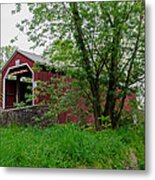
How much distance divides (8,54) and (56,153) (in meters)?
0.68

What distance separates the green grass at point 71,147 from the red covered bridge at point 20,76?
18 cm

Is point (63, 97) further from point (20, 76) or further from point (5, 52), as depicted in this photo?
point (5, 52)

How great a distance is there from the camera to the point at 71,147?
248 cm

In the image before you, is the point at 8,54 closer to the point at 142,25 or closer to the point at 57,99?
the point at 57,99

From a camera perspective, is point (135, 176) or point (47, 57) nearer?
point (135, 176)

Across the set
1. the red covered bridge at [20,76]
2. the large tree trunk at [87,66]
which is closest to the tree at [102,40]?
the large tree trunk at [87,66]

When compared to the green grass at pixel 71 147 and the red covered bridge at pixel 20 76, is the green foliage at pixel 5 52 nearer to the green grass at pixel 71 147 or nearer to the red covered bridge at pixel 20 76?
the red covered bridge at pixel 20 76

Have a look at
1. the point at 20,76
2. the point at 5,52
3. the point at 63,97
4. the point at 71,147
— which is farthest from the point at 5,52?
the point at 71,147

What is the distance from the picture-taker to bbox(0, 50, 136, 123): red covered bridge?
2.57 m

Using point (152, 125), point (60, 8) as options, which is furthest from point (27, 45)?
point (152, 125)

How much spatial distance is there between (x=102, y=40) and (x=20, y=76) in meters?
0.55

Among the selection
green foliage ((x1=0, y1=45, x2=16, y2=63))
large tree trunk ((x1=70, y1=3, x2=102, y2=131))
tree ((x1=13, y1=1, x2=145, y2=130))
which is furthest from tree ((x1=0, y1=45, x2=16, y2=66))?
large tree trunk ((x1=70, y1=3, x2=102, y2=131))

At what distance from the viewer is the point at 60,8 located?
8.42ft

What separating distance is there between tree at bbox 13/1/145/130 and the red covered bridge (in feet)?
0.33
